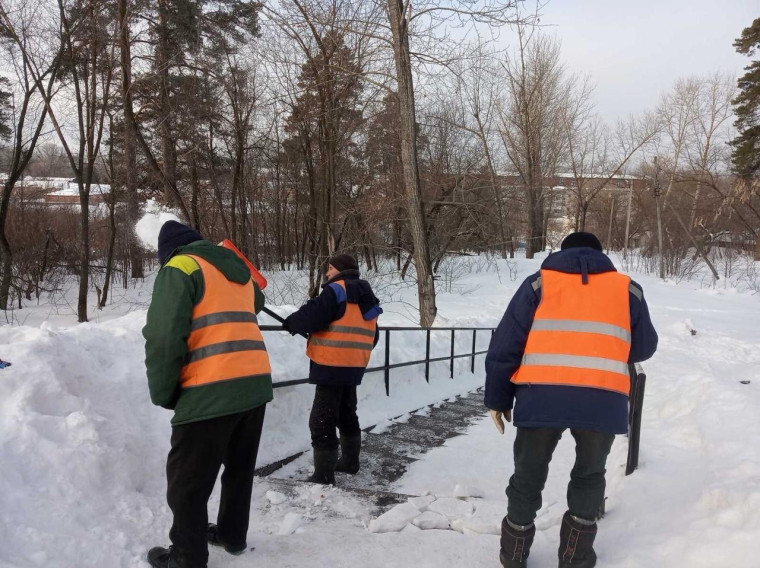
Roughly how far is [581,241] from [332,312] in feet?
5.73

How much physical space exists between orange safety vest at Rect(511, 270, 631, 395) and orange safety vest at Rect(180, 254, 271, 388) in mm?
1232

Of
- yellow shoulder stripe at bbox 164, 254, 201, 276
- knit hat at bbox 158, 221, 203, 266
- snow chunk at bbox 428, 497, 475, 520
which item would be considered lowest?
snow chunk at bbox 428, 497, 475, 520

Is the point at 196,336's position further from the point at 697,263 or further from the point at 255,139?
the point at 697,263

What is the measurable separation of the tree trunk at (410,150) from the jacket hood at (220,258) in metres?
7.43

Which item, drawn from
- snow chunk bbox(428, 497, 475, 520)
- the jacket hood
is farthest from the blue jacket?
the jacket hood

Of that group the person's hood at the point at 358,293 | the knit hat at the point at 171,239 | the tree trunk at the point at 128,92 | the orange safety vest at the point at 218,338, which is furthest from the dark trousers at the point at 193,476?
the tree trunk at the point at 128,92

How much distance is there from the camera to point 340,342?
3686 mm

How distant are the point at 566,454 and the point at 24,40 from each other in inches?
604

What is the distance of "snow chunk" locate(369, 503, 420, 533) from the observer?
2.83 meters

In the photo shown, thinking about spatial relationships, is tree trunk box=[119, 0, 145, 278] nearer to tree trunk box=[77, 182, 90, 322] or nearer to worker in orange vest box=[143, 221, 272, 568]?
tree trunk box=[77, 182, 90, 322]

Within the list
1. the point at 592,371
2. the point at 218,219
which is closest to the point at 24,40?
the point at 218,219

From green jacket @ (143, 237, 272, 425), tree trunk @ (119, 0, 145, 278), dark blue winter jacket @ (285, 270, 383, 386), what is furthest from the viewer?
tree trunk @ (119, 0, 145, 278)

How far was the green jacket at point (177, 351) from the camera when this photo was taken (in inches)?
85.8

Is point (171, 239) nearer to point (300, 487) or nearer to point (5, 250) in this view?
point (300, 487)
